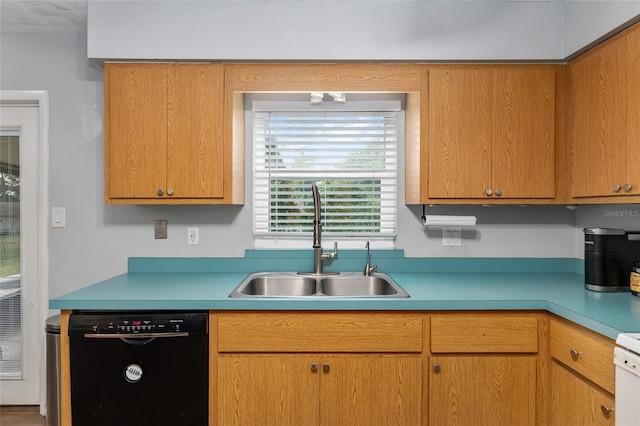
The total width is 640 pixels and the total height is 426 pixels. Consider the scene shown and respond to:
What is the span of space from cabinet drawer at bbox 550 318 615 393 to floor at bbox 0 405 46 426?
269 cm

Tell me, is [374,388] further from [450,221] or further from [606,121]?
[606,121]

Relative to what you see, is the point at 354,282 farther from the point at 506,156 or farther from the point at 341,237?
the point at 506,156

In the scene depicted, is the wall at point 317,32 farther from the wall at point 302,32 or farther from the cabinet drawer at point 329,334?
the cabinet drawer at point 329,334

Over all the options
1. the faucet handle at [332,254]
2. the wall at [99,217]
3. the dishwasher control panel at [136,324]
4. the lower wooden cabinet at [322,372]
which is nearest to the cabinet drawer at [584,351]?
the lower wooden cabinet at [322,372]

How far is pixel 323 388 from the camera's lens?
68.7 inches

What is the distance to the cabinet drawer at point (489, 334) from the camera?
1.74 m

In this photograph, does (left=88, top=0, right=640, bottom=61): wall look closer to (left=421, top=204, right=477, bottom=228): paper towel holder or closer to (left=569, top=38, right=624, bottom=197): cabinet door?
(left=569, top=38, right=624, bottom=197): cabinet door

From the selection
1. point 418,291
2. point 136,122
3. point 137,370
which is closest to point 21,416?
point 137,370

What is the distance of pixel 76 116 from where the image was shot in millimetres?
2463

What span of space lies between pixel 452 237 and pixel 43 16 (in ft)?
8.48

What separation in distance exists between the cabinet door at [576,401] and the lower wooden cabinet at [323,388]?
53 cm

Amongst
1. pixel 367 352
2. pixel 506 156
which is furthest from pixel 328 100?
pixel 367 352

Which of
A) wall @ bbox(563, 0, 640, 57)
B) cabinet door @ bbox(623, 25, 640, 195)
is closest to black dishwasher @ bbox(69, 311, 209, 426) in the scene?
cabinet door @ bbox(623, 25, 640, 195)

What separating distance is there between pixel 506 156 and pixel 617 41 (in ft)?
2.12
